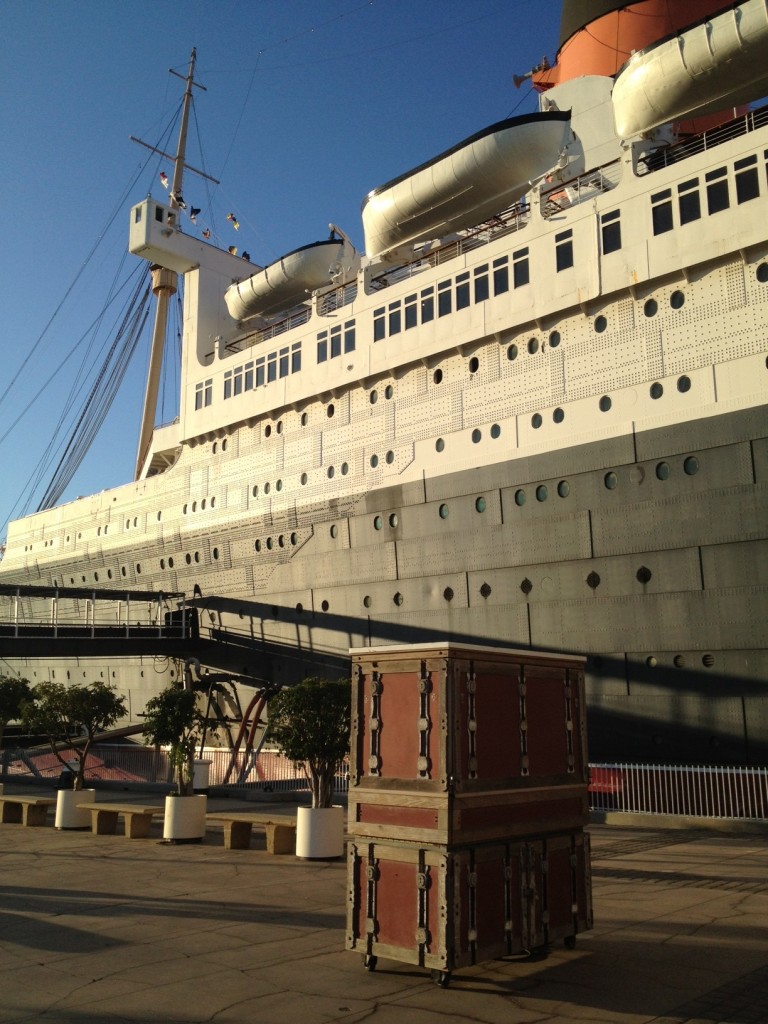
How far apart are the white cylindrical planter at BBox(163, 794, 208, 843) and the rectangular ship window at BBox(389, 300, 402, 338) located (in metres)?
11.2

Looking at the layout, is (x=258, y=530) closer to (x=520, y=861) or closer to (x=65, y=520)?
(x=65, y=520)

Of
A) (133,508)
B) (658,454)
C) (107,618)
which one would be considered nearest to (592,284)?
(658,454)

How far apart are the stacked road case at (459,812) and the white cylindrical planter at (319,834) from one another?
511cm

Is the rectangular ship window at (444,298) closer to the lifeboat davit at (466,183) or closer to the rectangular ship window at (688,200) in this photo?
the lifeboat davit at (466,183)

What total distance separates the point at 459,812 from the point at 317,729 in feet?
20.2

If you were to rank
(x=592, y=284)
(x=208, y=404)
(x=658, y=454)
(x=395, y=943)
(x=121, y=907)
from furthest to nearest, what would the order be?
(x=208, y=404), (x=592, y=284), (x=658, y=454), (x=121, y=907), (x=395, y=943)

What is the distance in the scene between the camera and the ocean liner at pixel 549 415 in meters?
14.0

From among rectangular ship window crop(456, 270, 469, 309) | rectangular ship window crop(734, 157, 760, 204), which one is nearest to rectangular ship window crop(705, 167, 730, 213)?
rectangular ship window crop(734, 157, 760, 204)

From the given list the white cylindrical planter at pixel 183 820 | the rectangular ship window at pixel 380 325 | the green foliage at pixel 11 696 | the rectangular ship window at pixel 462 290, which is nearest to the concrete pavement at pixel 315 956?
the white cylindrical planter at pixel 183 820

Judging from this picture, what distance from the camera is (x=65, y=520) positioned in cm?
3309

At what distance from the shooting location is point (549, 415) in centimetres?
1641

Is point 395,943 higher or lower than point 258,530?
lower

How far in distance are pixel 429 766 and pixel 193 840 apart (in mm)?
8013

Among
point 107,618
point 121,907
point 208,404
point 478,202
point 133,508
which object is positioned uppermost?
point 478,202
